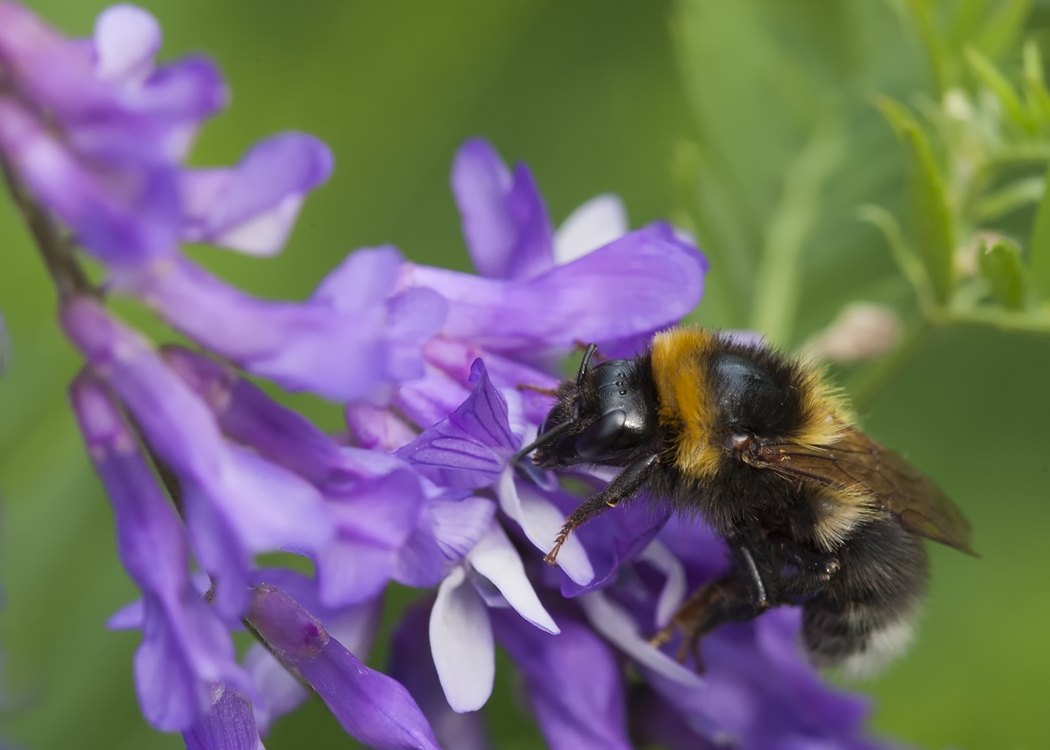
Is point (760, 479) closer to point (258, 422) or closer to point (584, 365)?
point (584, 365)

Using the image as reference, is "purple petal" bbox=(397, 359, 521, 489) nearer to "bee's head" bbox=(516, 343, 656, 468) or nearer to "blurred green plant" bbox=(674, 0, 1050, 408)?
"bee's head" bbox=(516, 343, 656, 468)

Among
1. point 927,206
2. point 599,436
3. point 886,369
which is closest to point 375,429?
point 599,436

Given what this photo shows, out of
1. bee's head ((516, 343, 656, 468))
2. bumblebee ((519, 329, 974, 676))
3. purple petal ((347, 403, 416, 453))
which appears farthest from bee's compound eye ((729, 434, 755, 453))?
purple petal ((347, 403, 416, 453))

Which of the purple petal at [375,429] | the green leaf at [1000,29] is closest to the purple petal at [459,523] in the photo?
the purple petal at [375,429]

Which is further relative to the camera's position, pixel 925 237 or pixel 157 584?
pixel 925 237

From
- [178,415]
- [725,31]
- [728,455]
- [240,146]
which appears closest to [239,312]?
[178,415]
